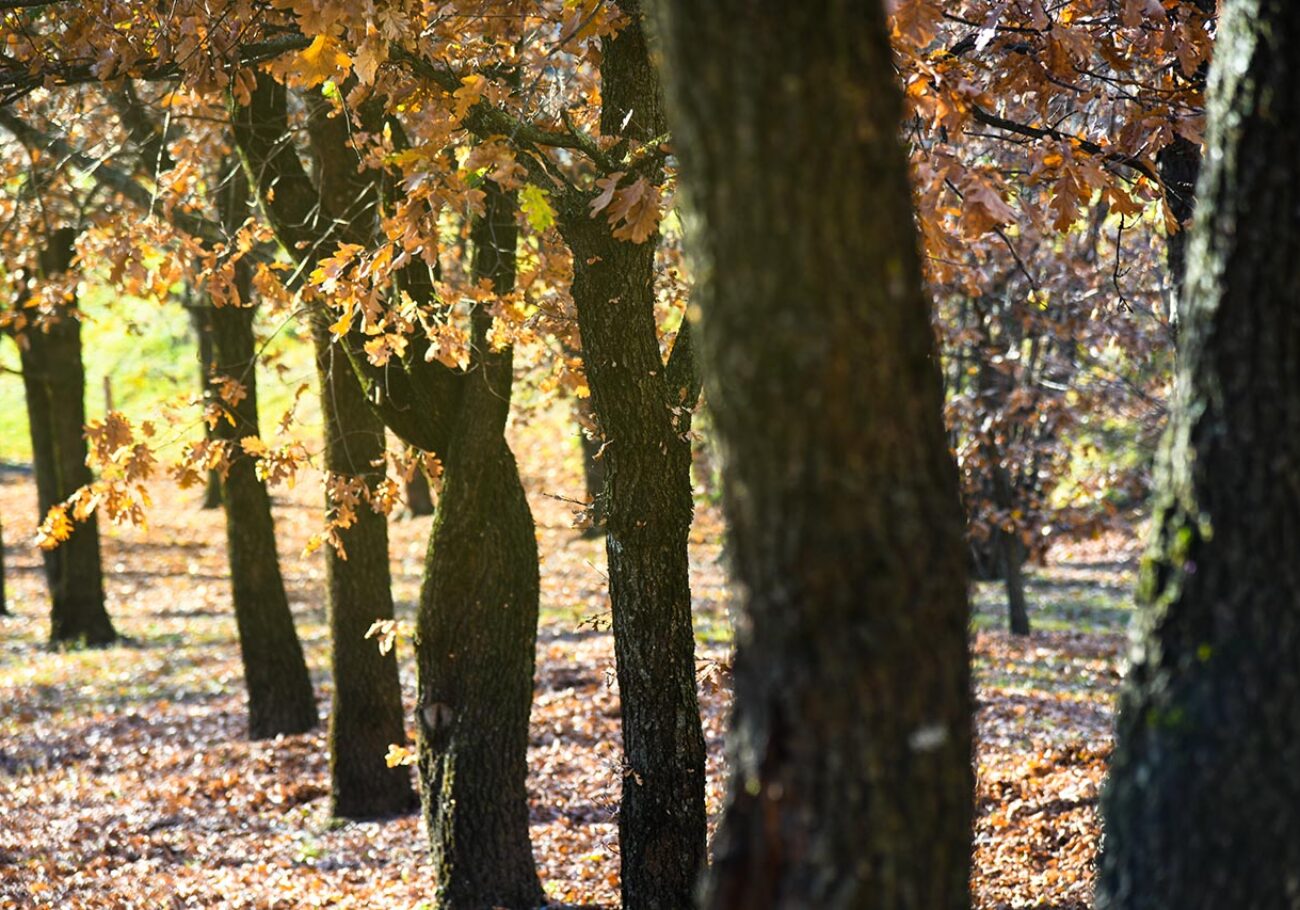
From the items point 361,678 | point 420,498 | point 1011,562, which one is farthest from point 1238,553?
point 420,498

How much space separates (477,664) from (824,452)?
17.2ft

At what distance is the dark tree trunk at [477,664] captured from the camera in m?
7.16

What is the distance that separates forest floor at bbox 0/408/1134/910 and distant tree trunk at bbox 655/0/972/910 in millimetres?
3269

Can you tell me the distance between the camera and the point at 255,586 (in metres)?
11.7

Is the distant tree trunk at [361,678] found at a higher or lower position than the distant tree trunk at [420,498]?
lower

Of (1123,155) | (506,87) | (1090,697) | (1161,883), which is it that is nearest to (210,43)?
(506,87)

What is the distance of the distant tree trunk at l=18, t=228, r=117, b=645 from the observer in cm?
1655

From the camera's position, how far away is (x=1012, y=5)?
5.05 meters

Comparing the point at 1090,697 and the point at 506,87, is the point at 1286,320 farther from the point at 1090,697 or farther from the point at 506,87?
the point at 1090,697

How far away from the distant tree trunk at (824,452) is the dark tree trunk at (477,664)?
16.1ft

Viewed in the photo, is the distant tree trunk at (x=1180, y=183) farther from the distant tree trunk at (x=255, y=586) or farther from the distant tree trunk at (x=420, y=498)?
the distant tree trunk at (x=420, y=498)

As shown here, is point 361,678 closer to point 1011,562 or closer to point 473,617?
point 473,617

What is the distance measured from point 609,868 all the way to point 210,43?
5.48 m

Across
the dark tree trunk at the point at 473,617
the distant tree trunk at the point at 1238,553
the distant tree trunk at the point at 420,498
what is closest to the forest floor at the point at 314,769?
the dark tree trunk at the point at 473,617
